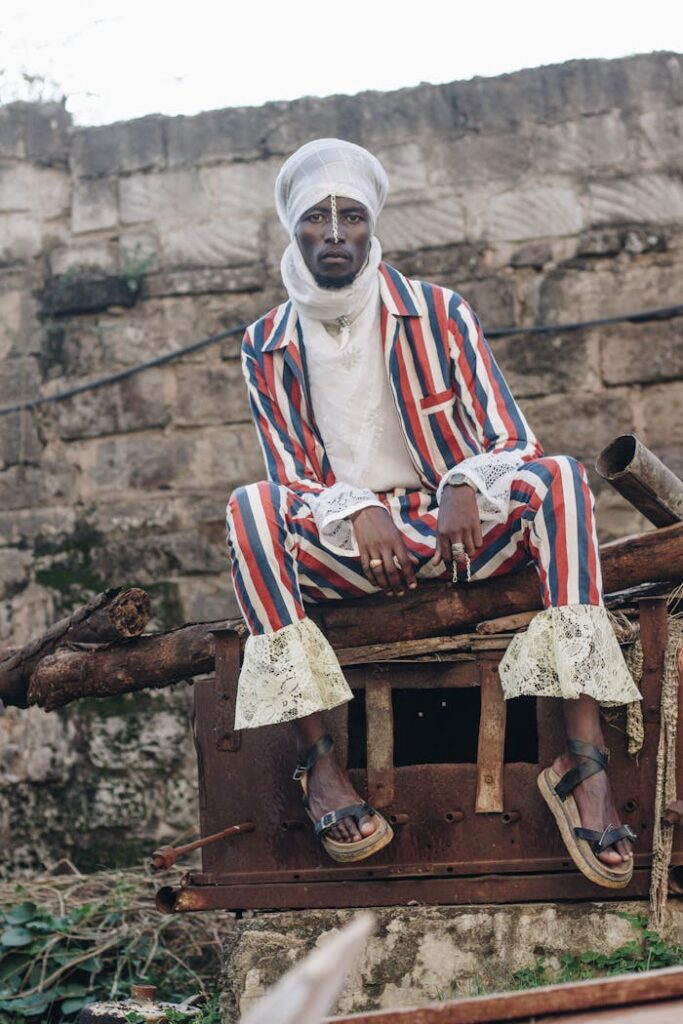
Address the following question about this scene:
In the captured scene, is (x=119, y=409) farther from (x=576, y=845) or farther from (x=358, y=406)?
(x=576, y=845)

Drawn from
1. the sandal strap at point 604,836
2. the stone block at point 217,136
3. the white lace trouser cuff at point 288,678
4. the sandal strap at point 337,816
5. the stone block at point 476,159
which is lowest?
the sandal strap at point 604,836

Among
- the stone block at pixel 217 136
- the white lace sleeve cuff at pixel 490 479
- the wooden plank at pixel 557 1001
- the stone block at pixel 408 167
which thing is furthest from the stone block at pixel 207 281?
the wooden plank at pixel 557 1001

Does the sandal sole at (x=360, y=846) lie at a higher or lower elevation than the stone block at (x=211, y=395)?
lower

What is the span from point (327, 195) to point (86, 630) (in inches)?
58.2

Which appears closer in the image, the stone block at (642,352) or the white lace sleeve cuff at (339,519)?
the white lace sleeve cuff at (339,519)

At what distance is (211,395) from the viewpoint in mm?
5875

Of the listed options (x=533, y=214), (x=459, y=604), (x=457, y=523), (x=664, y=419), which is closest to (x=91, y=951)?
(x=459, y=604)

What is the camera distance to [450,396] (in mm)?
4078

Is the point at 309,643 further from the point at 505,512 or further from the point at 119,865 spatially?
the point at 119,865

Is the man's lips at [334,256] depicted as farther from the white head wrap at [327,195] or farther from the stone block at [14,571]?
the stone block at [14,571]

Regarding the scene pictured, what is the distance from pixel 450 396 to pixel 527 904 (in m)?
1.46

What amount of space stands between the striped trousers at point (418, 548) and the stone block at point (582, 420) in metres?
1.85

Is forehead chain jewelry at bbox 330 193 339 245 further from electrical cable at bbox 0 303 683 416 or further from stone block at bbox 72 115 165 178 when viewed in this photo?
stone block at bbox 72 115 165 178

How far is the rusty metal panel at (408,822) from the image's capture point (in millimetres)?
3578
